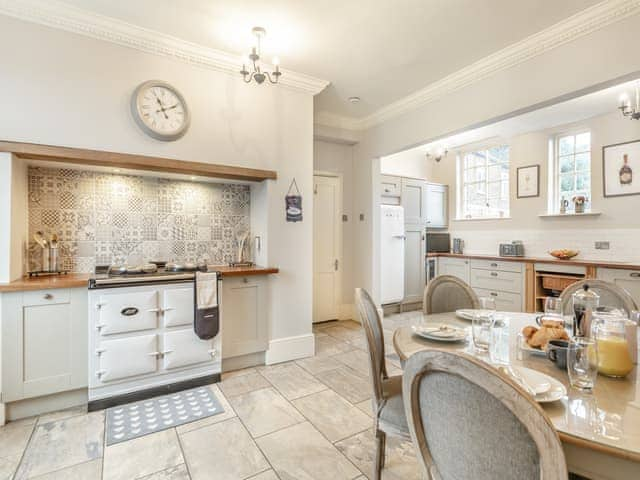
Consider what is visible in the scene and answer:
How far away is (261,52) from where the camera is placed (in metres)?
2.94

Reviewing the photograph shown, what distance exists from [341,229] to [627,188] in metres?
3.57

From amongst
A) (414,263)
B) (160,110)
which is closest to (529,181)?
(414,263)

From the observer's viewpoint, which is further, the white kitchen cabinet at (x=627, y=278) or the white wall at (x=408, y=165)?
the white wall at (x=408, y=165)

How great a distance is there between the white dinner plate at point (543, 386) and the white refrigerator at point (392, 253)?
369cm

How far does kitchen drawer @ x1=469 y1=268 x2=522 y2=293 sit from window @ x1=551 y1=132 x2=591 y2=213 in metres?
1.21

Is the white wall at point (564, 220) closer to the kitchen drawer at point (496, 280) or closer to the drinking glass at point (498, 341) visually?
the kitchen drawer at point (496, 280)

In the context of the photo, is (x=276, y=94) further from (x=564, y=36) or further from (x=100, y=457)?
(x=100, y=457)

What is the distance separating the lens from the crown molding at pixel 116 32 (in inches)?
90.6

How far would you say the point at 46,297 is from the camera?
228 cm

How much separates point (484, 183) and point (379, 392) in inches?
202

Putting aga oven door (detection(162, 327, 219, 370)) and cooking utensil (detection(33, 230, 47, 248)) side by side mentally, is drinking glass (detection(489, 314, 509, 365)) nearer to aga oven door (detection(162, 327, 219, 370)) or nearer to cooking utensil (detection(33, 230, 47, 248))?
aga oven door (detection(162, 327, 219, 370))

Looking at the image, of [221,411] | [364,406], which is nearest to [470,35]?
[364,406]

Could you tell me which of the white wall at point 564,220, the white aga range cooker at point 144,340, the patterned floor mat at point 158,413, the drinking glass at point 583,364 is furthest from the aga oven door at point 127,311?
the white wall at point 564,220

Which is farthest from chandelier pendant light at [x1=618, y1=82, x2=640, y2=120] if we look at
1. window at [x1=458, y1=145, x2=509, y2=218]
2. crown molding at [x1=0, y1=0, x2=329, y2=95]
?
crown molding at [x1=0, y1=0, x2=329, y2=95]
